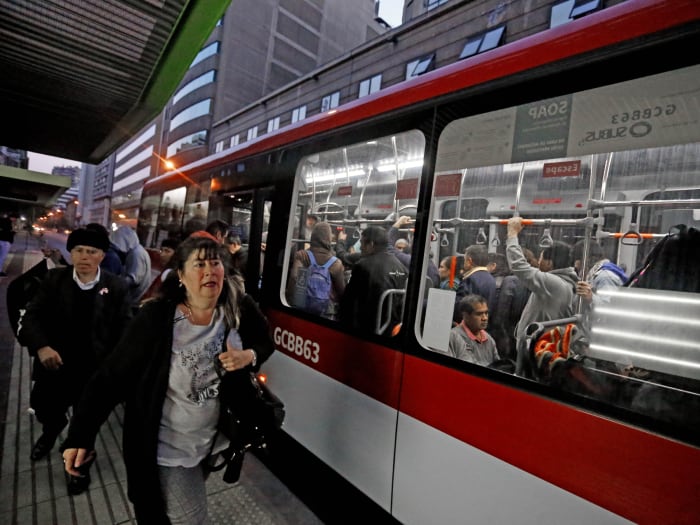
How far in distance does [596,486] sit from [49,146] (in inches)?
316

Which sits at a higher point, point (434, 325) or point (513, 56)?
point (513, 56)

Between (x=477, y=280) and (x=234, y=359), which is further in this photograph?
(x=477, y=280)

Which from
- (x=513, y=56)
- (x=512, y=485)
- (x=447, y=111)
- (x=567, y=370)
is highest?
(x=513, y=56)

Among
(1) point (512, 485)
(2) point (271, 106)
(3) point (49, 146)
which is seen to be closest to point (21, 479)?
(1) point (512, 485)

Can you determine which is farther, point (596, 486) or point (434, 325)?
point (434, 325)

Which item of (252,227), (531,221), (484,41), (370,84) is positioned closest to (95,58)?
(252,227)

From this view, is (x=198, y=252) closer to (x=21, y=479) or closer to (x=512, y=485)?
(x=512, y=485)

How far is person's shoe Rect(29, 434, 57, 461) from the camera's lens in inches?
113

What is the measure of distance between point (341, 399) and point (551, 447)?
1.30 meters

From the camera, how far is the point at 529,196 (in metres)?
1.95

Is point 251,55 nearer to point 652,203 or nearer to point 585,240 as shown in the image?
point 585,240

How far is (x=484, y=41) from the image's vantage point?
56.1 feet

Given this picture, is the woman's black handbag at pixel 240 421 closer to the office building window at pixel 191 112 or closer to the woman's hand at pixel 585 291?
the woman's hand at pixel 585 291

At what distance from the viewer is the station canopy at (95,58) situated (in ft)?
9.14
